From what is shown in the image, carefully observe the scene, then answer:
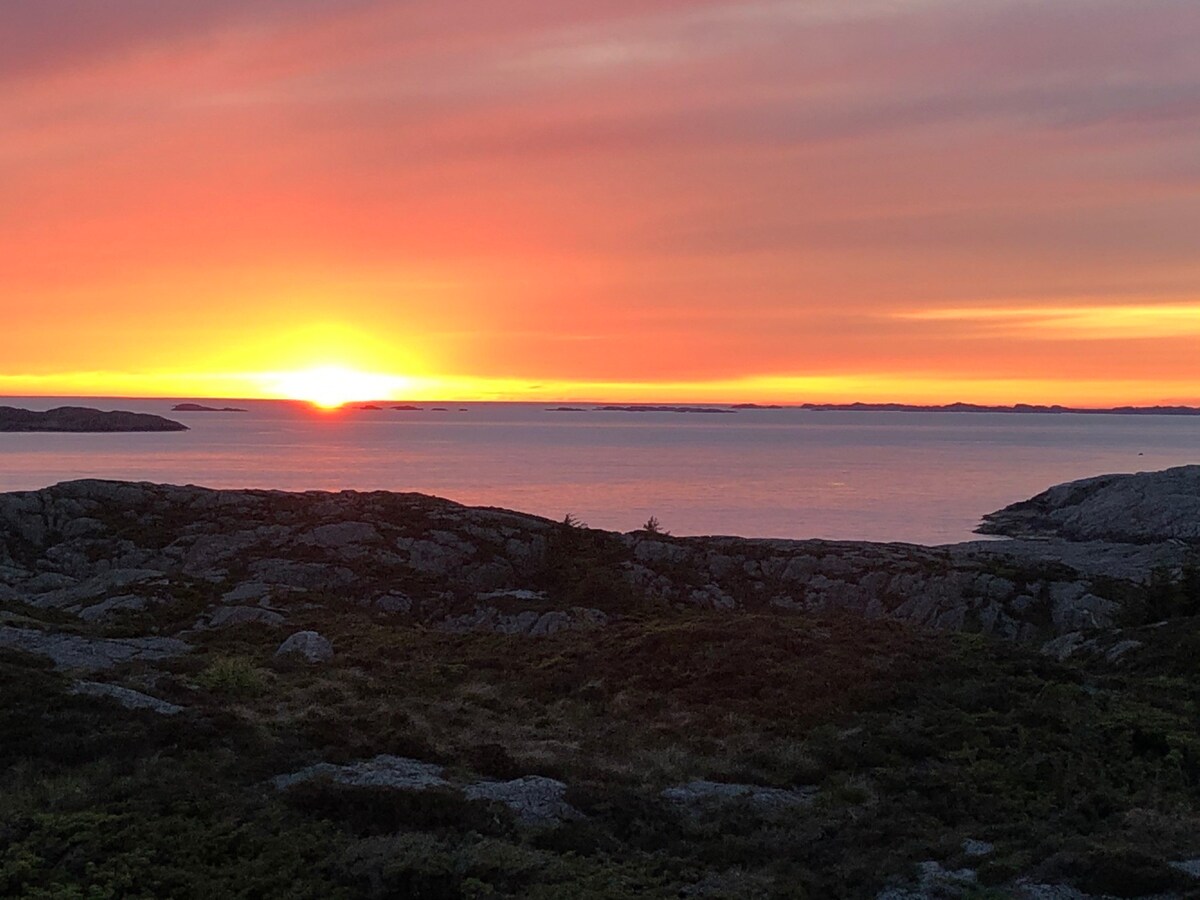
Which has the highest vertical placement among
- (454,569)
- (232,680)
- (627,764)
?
(232,680)

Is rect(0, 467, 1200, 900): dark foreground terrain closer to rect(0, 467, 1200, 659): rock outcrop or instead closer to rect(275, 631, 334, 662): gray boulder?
rect(275, 631, 334, 662): gray boulder

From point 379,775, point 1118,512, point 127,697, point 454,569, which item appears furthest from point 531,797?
point 1118,512

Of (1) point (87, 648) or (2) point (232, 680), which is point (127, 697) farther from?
(1) point (87, 648)

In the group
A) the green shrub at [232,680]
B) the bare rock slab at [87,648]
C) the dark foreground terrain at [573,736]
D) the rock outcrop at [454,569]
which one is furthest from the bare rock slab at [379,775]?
the rock outcrop at [454,569]

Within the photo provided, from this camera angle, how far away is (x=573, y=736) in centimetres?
2270

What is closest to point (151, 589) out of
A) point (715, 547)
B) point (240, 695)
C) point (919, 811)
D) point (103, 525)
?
point (103, 525)

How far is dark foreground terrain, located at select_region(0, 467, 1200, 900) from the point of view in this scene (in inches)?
561

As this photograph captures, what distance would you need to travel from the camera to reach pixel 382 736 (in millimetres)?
20641

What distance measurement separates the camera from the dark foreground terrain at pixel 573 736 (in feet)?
46.7

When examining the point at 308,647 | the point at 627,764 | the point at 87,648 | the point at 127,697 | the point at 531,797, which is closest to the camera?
the point at 531,797

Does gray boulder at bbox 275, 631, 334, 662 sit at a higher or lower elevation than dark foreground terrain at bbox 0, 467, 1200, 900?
lower

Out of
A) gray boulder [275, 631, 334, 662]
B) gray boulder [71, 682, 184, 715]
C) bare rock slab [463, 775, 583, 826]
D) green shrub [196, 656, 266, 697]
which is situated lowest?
→ gray boulder [275, 631, 334, 662]

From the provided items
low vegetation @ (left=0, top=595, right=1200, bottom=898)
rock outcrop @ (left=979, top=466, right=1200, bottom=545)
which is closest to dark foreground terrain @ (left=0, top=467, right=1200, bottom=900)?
low vegetation @ (left=0, top=595, right=1200, bottom=898)

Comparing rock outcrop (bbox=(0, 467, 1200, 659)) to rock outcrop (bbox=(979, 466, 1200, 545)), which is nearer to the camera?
rock outcrop (bbox=(0, 467, 1200, 659))
